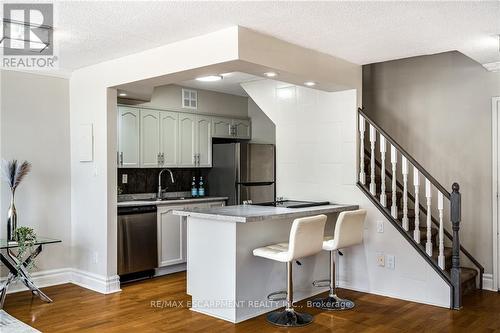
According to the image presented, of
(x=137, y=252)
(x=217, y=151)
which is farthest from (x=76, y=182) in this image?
(x=217, y=151)

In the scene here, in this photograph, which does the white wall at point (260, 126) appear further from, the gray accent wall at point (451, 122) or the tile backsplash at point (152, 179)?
the gray accent wall at point (451, 122)

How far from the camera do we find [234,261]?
3.91 metres

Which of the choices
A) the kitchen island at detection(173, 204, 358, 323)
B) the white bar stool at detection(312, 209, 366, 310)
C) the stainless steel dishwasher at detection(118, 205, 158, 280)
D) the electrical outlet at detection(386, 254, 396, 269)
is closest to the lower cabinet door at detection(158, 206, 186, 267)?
the stainless steel dishwasher at detection(118, 205, 158, 280)

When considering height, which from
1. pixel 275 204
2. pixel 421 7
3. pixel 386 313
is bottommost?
pixel 386 313

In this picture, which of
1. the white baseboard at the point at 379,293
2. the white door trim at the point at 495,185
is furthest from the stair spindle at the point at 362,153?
the white door trim at the point at 495,185

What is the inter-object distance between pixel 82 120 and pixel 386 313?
383cm

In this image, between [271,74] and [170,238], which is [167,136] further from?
[271,74]

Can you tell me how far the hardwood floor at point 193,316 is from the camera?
3.77 meters

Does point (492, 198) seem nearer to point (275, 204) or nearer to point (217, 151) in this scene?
point (275, 204)

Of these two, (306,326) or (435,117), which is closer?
(306,326)

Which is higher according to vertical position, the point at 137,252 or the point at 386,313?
the point at 137,252

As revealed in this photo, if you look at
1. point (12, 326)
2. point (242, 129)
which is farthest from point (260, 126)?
point (12, 326)

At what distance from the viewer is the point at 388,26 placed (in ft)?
11.9

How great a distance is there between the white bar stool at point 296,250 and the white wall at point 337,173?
44.1 inches
